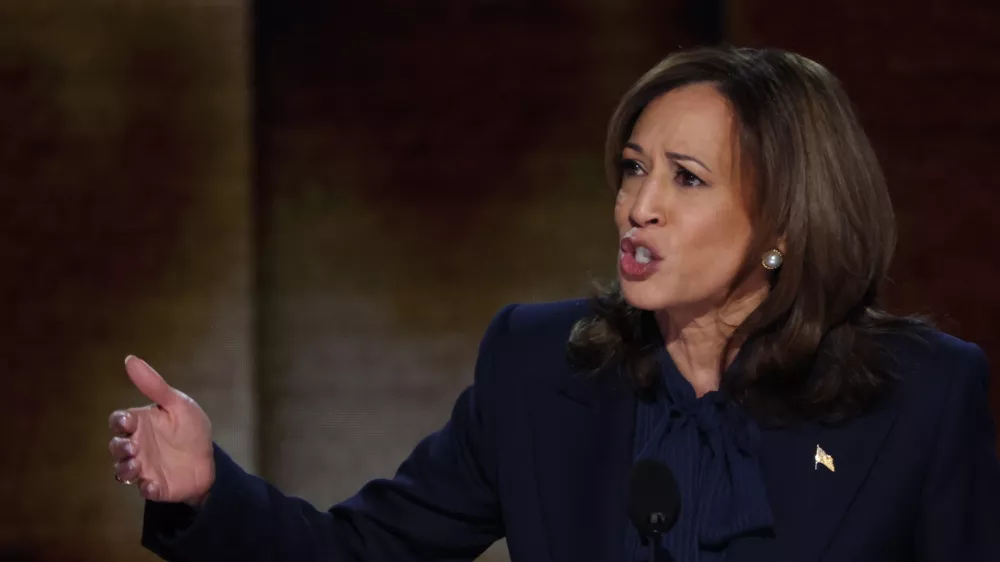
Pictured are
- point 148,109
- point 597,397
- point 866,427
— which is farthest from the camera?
point 148,109

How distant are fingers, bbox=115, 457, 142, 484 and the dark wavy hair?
2.44 ft

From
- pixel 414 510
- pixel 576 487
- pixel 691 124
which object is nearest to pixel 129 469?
pixel 414 510

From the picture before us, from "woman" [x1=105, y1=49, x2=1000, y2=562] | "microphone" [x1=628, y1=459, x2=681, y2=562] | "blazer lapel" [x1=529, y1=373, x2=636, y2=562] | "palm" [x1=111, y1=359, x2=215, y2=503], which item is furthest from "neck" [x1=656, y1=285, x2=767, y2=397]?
"palm" [x1=111, y1=359, x2=215, y2=503]

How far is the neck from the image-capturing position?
1836mm

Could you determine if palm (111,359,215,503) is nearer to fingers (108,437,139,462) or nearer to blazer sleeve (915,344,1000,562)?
fingers (108,437,139,462)

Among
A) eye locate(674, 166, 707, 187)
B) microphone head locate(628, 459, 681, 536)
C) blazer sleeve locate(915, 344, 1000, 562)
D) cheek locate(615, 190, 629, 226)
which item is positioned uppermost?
eye locate(674, 166, 707, 187)

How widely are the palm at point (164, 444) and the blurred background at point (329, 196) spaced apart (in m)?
1.42

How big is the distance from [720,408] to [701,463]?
0.32 feet

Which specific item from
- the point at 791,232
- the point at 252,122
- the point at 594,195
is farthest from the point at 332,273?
the point at 791,232

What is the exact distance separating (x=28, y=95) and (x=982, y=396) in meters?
2.36

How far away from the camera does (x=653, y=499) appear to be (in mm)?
1410

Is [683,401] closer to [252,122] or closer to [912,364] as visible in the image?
[912,364]

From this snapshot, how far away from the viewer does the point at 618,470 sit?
177 cm

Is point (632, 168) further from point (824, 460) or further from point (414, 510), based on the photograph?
point (414, 510)
